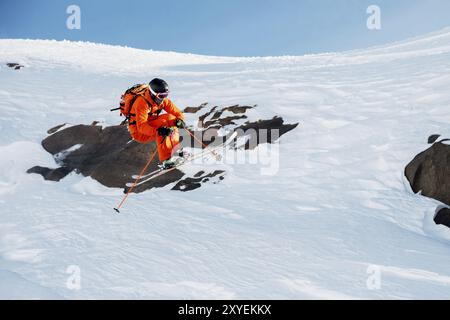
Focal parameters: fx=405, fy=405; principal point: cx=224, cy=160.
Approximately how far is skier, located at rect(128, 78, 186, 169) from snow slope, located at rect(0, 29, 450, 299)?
54.0 inches

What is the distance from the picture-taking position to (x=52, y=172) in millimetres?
10844

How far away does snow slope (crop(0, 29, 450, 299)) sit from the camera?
5.12 meters

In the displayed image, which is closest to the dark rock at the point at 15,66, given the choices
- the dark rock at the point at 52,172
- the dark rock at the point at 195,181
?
the dark rock at the point at 52,172

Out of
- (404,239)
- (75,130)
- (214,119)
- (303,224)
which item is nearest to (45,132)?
(75,130)

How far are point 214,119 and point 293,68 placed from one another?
310 inches

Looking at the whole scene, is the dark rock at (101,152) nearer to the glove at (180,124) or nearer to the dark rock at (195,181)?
the dark rock at (195,181)

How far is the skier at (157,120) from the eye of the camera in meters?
7.27

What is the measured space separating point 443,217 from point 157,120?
5.71m

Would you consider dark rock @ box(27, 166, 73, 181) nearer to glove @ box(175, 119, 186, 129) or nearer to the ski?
the ski

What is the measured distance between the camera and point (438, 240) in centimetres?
721

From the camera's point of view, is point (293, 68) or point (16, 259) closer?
point (16, 259)

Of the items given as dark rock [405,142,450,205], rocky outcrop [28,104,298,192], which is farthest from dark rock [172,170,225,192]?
dark rock [405,142,450,205]

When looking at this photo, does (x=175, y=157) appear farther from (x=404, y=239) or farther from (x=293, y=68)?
(x=293, y=68)

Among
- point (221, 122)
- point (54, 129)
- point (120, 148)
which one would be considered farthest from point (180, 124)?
point (54, 129)
